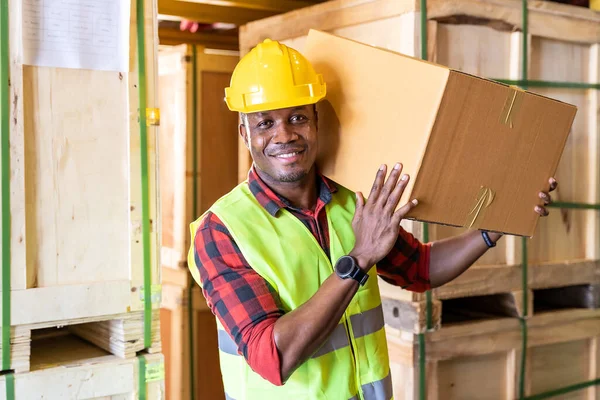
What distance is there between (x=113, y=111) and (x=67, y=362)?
3.13 ft

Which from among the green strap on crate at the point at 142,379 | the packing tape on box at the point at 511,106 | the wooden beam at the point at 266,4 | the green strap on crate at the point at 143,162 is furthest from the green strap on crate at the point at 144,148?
the wooden beam at the point at 266,4

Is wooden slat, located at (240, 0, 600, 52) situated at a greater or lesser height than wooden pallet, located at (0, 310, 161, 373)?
greater

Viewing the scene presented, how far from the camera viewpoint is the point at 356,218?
7.46ft

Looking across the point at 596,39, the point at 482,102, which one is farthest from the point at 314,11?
the point at 482,102

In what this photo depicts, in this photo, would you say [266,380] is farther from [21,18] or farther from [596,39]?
[596,39]

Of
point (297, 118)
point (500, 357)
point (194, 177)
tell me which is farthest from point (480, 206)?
point (194, 177)

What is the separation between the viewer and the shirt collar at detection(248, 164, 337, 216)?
255 centimetres

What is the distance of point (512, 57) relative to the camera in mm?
3801

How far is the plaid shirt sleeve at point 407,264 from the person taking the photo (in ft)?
9.62

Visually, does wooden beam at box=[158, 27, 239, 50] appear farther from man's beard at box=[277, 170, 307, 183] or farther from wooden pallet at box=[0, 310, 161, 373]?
man's beard at box=[277, 170, 307, 183]

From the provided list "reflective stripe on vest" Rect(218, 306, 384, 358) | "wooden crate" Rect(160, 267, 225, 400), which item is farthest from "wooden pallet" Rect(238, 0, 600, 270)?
"wooden crate" Rect(160, 267, 225, 400)

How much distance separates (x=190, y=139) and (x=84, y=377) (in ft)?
8.51

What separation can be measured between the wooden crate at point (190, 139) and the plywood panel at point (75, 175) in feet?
7.45

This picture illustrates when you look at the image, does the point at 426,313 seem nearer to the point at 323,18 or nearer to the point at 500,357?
the point at 500,357
